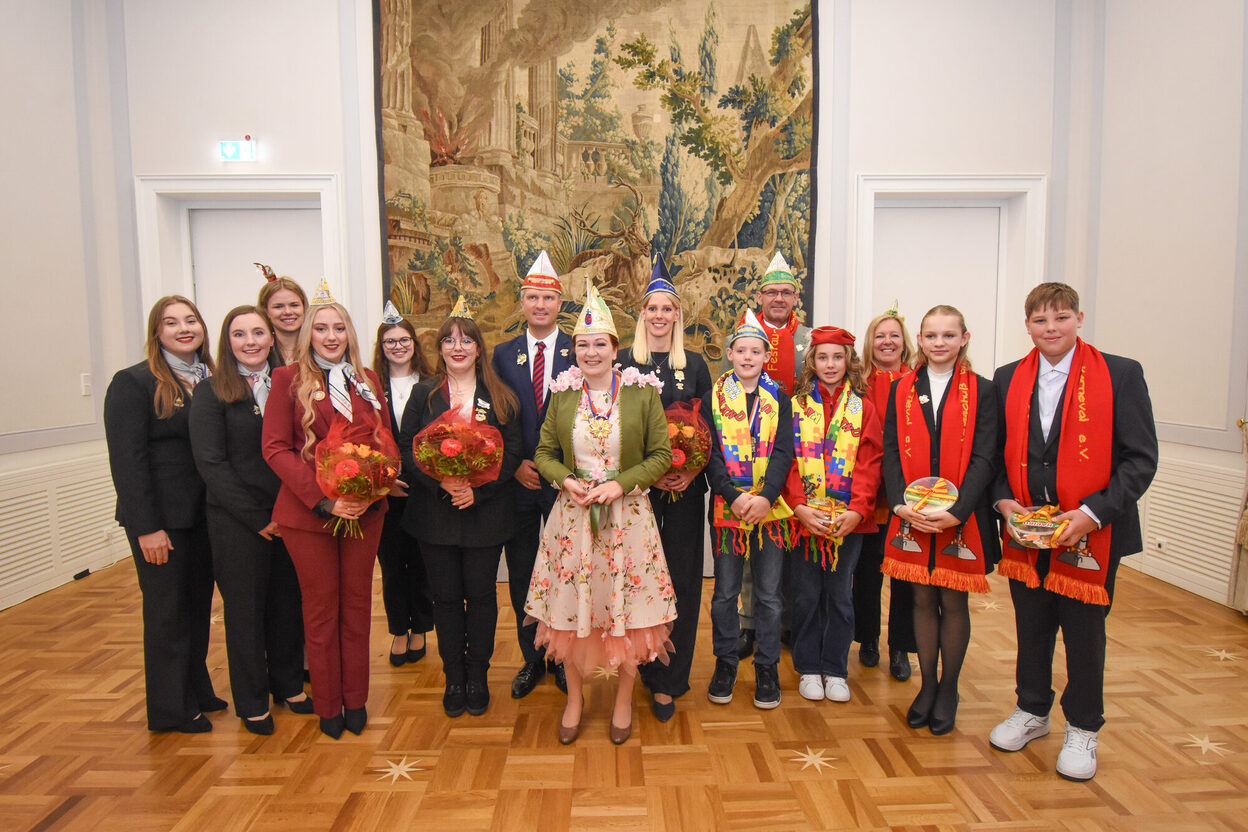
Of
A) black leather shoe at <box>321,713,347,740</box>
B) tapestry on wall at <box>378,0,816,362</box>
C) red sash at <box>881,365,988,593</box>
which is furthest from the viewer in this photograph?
tapestry on wall at <box>378,0,816,362</box>

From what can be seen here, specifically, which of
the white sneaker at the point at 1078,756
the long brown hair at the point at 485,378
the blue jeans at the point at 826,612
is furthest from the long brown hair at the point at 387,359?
the white sneaker at the point at 1078,756

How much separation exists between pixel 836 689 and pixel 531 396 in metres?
2.01

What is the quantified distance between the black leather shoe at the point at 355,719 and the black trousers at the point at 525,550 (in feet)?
2.47

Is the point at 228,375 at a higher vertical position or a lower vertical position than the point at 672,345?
lower

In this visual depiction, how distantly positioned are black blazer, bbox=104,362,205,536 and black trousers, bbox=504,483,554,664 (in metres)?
1.38

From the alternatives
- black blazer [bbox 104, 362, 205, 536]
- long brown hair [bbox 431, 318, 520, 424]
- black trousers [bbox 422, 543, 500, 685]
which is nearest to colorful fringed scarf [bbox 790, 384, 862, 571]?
long brown hair [bbox 431, 318, 520, 424]

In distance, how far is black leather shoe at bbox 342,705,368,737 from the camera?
276 centimetres

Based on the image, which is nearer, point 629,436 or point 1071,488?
point 1071,488

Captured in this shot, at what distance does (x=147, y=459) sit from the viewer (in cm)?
265

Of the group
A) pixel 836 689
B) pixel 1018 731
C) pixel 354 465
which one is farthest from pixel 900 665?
pixel 354 465

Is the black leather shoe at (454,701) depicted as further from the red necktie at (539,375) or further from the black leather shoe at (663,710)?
the red necktie at (539,375)

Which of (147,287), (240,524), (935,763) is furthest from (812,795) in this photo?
(147,287)

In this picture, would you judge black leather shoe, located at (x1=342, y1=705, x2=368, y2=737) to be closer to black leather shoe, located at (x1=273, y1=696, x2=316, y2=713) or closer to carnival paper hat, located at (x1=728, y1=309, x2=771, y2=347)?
black leather shoe, located at (x1=273, y1=696, x2=316, y2=713)

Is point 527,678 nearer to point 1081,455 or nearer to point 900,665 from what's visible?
point 900,665
